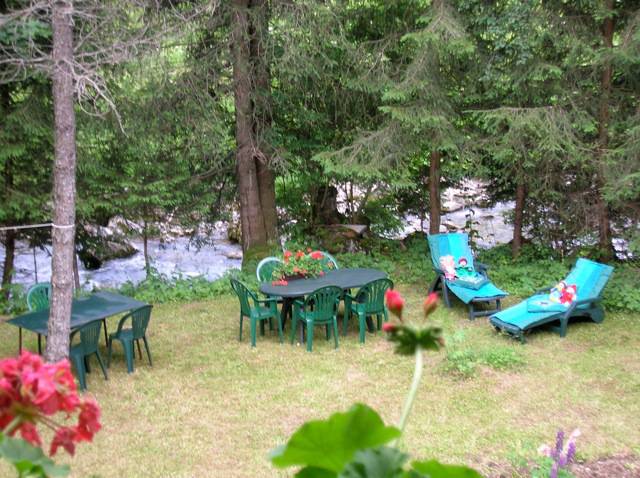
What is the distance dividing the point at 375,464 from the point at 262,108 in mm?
9501

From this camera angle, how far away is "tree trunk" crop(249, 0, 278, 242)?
940 cm

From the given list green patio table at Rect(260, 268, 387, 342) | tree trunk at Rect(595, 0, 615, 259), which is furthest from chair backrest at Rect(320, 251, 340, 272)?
tree trunk at Rect(595, 0, 615, 259)

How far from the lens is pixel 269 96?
9.90m

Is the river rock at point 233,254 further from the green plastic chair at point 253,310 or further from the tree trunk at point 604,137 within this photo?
the tree trunk at point 604,137

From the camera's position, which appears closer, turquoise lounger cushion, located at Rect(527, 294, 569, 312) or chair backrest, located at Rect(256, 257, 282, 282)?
turquoise lounger cushion, located at Rect(527, 294, 569, 312)

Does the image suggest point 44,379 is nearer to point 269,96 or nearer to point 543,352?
point 543,352

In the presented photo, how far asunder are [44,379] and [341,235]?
11.0 m

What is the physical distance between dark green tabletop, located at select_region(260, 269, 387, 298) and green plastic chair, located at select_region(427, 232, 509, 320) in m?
1.20

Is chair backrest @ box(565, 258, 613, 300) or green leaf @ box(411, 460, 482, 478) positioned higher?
green leaf @ box(411, 460, 482, 478)

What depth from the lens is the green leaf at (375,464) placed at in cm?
90

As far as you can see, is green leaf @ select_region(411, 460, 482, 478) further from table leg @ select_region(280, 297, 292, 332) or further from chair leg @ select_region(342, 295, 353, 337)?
table leg @ select_region(280, 297, 292, 332)

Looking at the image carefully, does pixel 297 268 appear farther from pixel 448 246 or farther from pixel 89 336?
pixel 89 336

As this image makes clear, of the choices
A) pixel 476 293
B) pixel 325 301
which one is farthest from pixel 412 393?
pixel 476 293

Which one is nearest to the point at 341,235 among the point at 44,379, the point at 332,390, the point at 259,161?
the point at 259,161
